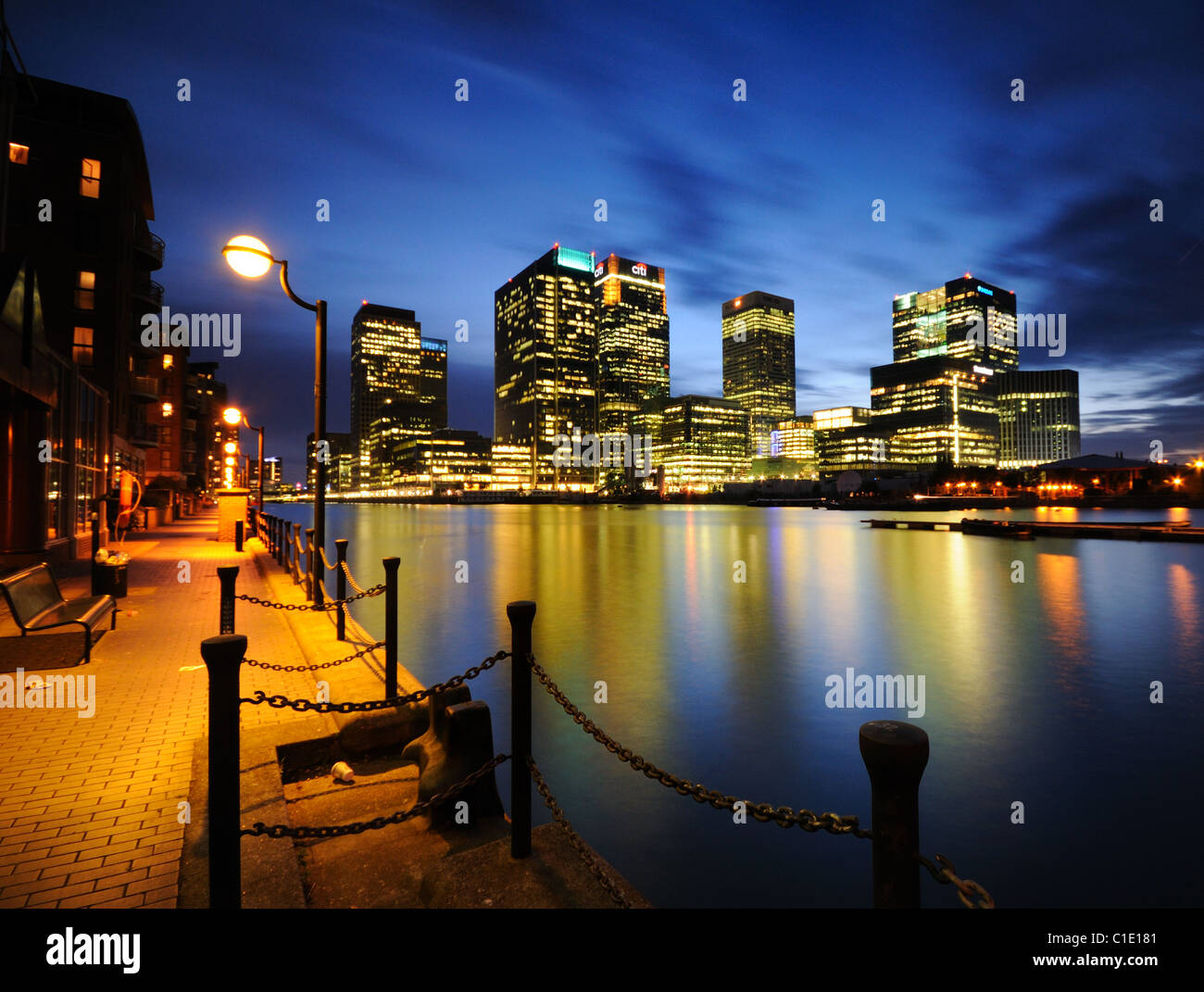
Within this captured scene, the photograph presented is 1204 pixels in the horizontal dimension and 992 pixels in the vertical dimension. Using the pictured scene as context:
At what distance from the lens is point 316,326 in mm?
11289

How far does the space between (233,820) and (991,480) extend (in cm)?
19200

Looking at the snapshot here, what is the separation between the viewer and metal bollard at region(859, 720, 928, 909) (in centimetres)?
216

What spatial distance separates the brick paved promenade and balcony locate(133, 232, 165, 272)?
44.2 meters

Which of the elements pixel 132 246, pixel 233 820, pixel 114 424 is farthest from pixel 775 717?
pixel 132 246

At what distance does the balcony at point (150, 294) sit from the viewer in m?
43.2

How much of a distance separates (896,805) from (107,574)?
15.0m

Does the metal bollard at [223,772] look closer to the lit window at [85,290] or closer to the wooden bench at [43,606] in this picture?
the wooden bench at [43,606]
